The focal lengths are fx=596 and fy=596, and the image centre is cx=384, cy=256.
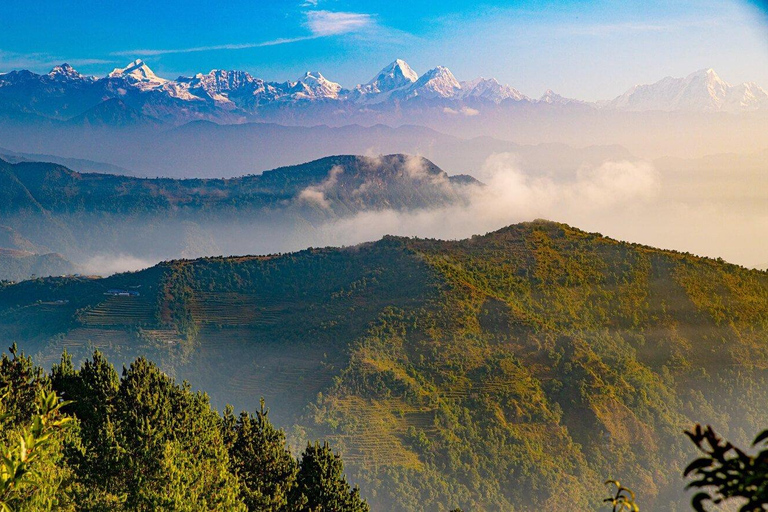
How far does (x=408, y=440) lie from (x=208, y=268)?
9406 cm

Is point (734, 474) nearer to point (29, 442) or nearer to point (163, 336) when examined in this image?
point (29, 442)

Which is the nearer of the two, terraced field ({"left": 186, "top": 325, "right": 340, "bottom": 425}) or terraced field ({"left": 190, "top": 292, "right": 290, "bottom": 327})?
terraced field ({"left": 186, "top": 325, "right": 340, "bottom": 425})

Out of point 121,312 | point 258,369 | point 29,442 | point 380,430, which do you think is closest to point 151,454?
point 29,442

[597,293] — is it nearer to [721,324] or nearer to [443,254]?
[721,324]

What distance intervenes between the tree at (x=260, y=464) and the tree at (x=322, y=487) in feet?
2.20

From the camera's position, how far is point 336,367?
110562mm

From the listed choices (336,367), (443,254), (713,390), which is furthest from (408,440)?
(713,390)

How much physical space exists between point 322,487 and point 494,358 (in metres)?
76.6

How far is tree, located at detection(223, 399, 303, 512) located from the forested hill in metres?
58.1

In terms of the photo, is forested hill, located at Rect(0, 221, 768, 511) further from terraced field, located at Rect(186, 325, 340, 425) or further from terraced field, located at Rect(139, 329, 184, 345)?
terraced field, located at Rect(139, 329, 184, 345)

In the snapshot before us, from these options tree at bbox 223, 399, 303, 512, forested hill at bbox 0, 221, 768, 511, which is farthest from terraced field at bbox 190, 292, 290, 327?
tree at bbox 223, 399, 303, 512

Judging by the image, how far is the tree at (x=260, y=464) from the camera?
1160 inches

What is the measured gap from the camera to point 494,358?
105250mm

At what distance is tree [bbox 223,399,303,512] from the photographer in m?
29.5
